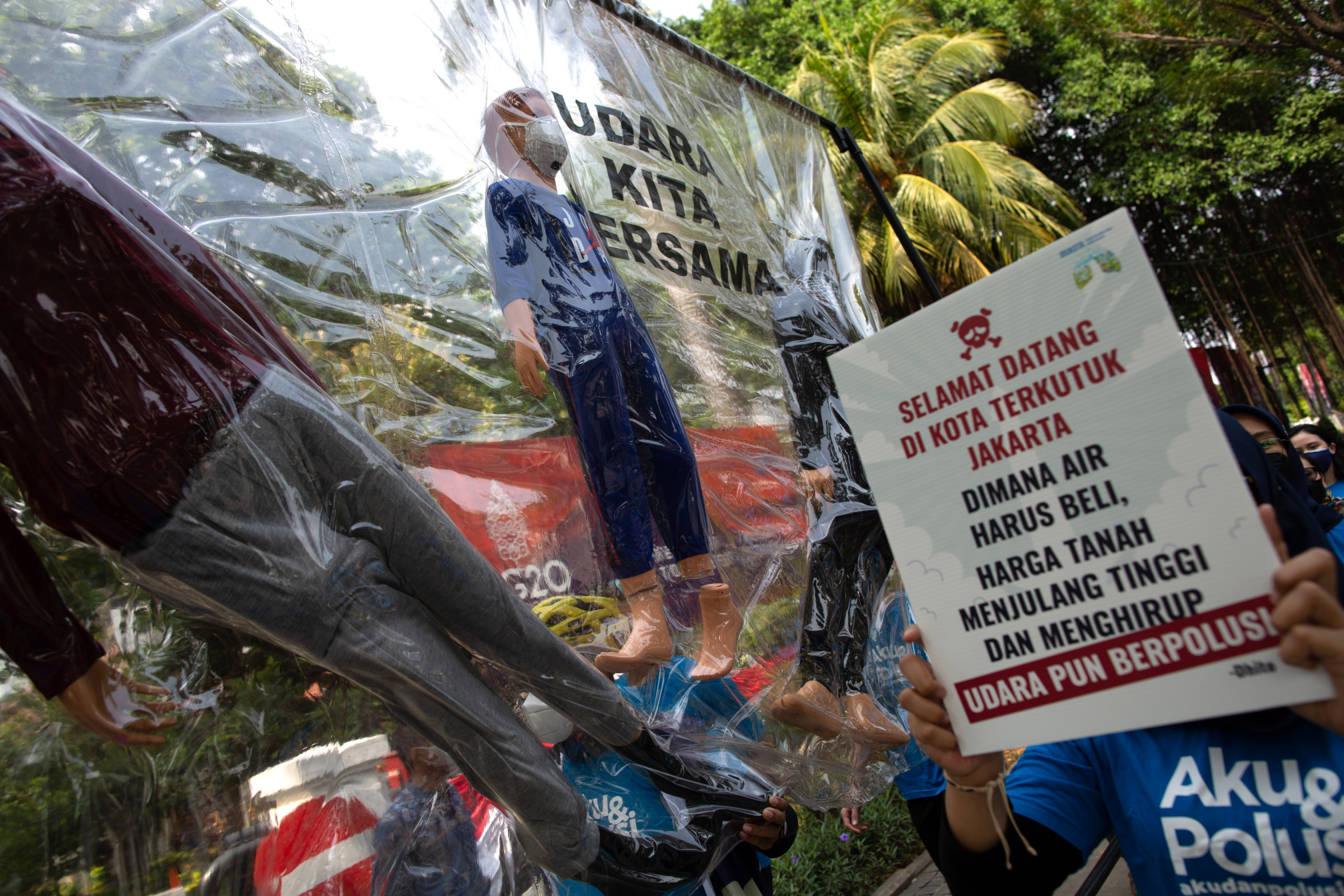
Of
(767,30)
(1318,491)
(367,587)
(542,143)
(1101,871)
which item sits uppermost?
(767,30)

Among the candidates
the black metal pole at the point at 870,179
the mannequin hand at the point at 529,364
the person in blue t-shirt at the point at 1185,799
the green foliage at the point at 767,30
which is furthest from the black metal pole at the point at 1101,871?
the green foliage at the point at 767,30

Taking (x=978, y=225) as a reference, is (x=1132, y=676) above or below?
below

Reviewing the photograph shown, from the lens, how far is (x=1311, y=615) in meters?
0.71

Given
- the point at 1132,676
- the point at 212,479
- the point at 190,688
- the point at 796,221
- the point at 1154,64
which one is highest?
the point at 1154,64

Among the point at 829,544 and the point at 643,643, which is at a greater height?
the point at 829,544

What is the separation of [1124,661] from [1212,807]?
1.05 ft

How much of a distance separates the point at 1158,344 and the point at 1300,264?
15.2 meters

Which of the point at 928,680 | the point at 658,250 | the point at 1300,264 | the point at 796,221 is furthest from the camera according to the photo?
the point at 1300,264

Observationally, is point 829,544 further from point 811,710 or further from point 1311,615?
point 1311,615

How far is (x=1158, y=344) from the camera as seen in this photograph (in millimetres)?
794

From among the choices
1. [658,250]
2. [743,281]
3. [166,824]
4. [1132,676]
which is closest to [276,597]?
[166,824]

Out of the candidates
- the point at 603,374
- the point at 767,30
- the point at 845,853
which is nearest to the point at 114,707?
the point at 603,374

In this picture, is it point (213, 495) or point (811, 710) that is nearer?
point (213, 495)

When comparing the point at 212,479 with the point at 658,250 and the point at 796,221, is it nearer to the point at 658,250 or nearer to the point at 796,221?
the point at 658,250
